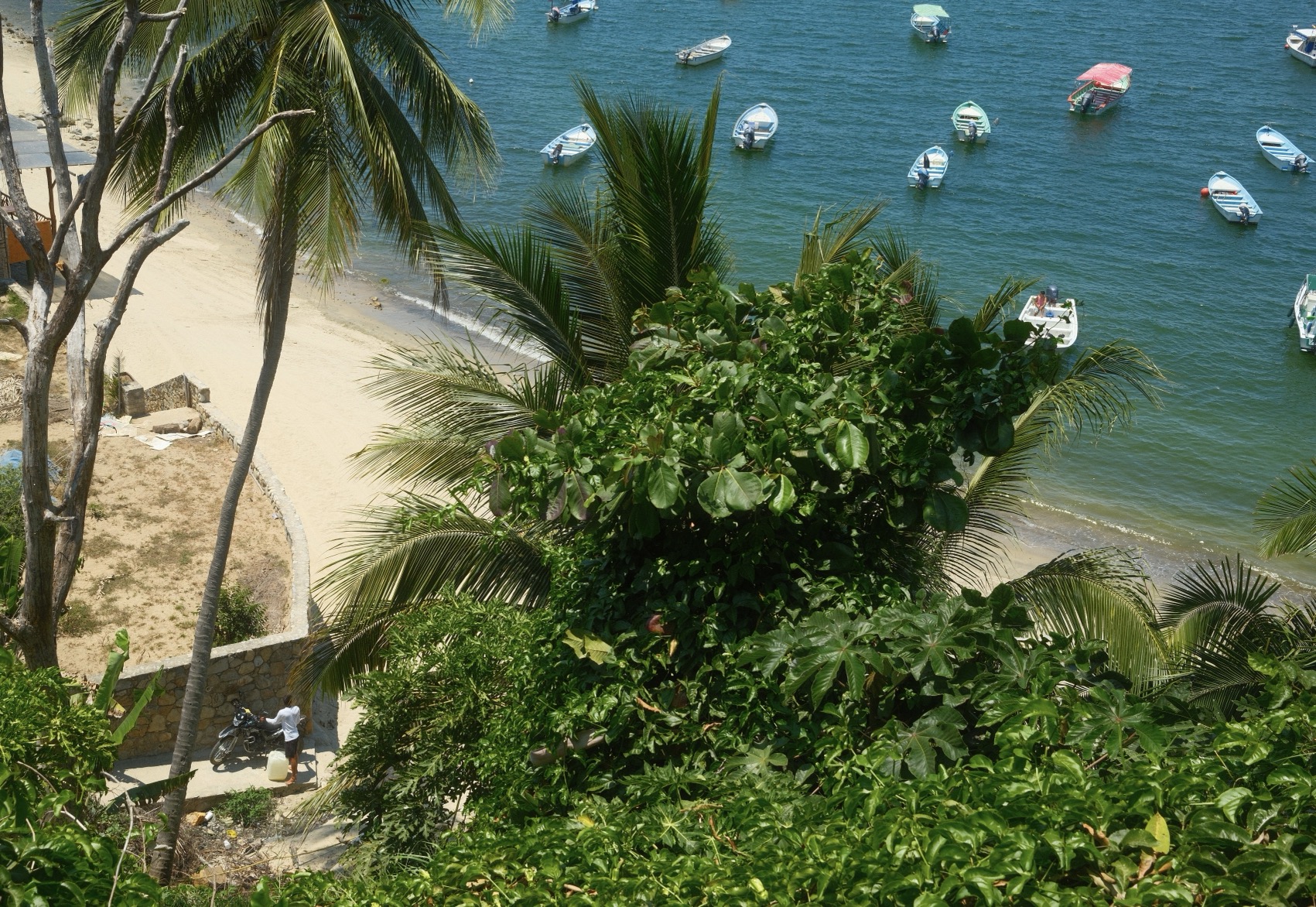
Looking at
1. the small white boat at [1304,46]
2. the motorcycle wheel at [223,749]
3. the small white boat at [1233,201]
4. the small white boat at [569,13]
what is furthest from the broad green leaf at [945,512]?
the small white boat at [1304,46]

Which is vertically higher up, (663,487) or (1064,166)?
(1064,166)

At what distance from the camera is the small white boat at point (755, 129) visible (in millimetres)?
38219

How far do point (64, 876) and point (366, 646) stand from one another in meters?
5.33

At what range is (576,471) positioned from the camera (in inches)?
173

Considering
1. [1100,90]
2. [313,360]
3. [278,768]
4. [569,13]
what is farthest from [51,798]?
[569,13]

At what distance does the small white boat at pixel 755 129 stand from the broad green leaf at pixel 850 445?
35.5 meters

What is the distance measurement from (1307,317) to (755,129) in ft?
61.3

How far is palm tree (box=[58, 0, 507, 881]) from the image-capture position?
7742mm

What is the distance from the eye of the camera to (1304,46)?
4822 centimetres

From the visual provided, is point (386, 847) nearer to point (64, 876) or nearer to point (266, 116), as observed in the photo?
point (64, 876)

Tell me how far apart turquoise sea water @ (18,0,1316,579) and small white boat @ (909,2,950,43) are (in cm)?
52

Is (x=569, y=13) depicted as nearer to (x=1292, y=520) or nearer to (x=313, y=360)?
(x=313, y=360)

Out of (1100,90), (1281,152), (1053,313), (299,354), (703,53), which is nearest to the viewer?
(299,354)

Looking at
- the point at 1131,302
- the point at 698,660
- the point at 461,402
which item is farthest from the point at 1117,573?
the point at 1131,302
